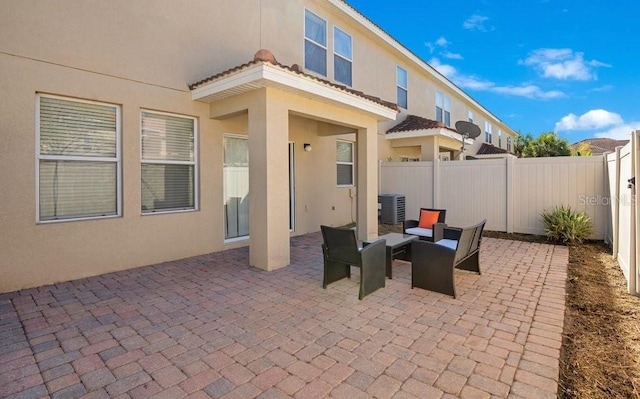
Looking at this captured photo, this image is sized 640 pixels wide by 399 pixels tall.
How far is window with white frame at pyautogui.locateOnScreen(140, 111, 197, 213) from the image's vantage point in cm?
681

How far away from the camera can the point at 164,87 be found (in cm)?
685

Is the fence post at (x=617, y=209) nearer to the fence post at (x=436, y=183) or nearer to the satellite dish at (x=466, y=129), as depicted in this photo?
the fence post at (x=436, y=183)

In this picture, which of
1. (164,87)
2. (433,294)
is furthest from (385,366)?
(164,87)

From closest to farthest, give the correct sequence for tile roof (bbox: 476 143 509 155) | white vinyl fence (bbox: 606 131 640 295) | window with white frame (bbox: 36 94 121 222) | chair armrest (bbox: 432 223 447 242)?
white vinyl fence (bbox: 606 131 640 295), window with white frame (bbox: 36 94 121 222), chair armrest (bbox: 432 223 447 242), tile roof (bbox: 476 143 509 155)

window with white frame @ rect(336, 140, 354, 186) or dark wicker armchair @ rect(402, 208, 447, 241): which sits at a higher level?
window with white frame @ rect(336, 140, 354, 186)

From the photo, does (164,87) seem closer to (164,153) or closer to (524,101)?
(164,153)

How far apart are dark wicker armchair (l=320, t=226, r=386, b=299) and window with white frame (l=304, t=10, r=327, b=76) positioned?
21.7 feet

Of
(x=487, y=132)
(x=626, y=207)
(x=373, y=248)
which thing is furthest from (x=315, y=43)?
(x=487, y=132)

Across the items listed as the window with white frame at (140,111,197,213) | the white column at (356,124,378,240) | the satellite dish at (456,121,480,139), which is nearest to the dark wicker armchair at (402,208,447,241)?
the white column at (356,124,378,240)

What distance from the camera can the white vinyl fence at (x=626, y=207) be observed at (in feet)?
16.7

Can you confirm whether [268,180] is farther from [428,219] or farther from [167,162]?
[428,219]

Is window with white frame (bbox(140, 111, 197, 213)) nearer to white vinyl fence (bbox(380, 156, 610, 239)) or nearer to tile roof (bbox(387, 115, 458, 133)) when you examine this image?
white vinyl fence (bbox(380, 156, 610, 239))

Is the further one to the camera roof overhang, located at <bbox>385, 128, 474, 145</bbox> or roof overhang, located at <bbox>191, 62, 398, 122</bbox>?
roof overhang, located at <bbox>385, 128, 474, 145</bbox>

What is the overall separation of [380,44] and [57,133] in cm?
1133
